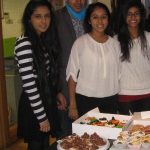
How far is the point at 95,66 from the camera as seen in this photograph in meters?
2.27

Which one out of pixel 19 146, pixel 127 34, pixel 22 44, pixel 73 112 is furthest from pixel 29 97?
pixel 19 146

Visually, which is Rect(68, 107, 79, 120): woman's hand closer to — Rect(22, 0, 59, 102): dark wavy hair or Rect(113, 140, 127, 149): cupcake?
Rect(22, 0, 59, 102): dark wavy hair

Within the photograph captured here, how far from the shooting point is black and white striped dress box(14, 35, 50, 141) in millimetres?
2002

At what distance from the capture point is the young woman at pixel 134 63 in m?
2.36

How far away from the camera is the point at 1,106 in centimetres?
343

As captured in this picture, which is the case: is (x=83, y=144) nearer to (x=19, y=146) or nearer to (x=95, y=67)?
(x=95, y=67)

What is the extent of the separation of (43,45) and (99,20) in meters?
0.44

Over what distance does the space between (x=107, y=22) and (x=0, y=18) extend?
143cm

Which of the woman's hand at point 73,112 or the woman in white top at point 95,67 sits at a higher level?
the woman in white top at point 95,67

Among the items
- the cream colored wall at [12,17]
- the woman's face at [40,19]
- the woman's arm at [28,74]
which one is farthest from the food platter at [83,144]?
the cream colored wall at [12,17]

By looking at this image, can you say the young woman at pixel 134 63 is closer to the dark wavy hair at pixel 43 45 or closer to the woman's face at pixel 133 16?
the woman's face at pixel 133 16

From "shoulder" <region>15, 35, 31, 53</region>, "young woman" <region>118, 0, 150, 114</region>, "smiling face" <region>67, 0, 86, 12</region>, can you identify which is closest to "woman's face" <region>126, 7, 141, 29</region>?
"young woman" <region>118, 0, 150, 114</region>

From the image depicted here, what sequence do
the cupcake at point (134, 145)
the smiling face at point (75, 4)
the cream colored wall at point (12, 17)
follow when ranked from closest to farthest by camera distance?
the cupcake at point (134, 145), the smiling face at point (75, 4), the cream colored wall at point (12, 17)

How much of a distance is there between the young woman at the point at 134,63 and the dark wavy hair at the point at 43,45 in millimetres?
500
